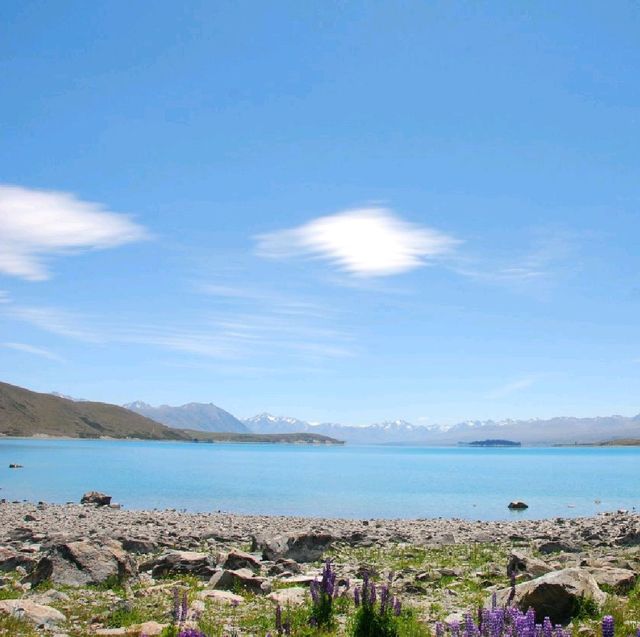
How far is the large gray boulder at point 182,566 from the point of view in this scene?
20594mm

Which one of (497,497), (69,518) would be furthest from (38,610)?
(497,497)

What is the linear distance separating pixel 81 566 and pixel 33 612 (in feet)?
16.4

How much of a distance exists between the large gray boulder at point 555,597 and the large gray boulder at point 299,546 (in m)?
11.8

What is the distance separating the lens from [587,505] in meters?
64.2

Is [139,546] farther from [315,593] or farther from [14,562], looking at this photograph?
[315,593]

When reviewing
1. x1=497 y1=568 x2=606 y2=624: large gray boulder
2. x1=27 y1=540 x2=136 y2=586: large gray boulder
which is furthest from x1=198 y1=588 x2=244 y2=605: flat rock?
x1=497 y1=568 x2=606 y2=624: large gray boulder

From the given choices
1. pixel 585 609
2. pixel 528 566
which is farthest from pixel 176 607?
pixel 528 566

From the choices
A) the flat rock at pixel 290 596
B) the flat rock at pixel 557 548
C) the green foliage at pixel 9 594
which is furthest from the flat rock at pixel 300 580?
the flat rock at pixel 557 548

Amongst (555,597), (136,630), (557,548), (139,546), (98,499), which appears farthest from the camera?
(98,499)

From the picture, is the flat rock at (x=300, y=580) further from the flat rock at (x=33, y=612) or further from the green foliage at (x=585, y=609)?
the green foliage at (x=585, y=609)

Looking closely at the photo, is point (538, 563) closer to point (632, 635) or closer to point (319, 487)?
point (632, 635)

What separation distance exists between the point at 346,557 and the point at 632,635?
16.1m

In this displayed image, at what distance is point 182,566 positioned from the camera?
21.0 meters

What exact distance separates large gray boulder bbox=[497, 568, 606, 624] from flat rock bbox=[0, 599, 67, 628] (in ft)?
30.9
